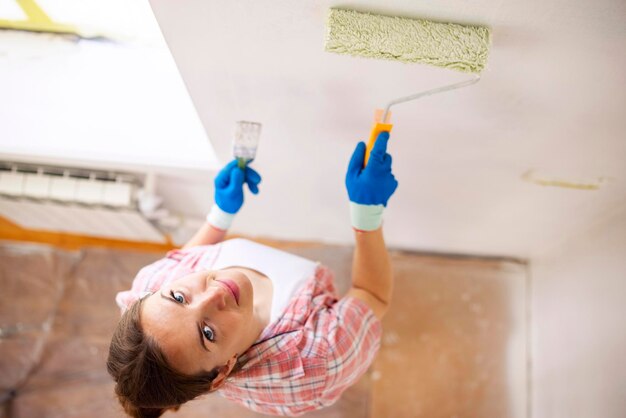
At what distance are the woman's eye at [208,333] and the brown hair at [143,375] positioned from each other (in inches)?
2.9

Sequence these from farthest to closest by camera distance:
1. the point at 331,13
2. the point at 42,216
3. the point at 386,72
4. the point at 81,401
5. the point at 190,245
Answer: the point at 81,401 → the point at 42,216 → the point at 190,245 → the point at 386,72 → the point at 331,13

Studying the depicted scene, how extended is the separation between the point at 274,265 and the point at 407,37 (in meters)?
0.56

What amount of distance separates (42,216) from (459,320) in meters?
1.57

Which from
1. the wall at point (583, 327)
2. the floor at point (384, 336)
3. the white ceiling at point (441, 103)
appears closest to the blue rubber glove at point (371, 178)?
the white ceiling at point (441, 103)

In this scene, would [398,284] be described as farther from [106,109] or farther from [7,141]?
[7,141]

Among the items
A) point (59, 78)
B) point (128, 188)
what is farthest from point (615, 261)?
point (59, 78)

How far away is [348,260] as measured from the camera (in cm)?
203

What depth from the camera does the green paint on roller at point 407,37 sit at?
2.53 ft

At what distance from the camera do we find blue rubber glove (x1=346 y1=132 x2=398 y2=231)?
947 mm

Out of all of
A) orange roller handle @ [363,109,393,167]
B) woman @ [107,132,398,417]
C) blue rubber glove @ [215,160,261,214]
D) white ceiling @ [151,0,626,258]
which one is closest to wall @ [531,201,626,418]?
white ceiling @ [151,0,626,258]

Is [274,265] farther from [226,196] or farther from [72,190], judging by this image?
[72,190]

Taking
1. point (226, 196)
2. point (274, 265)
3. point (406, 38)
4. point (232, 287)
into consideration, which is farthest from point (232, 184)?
point (406, 38)

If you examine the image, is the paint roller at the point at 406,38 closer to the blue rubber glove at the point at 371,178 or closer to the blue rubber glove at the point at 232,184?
the blue rubber glove at the point at 371,178

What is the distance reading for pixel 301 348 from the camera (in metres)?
1.00
